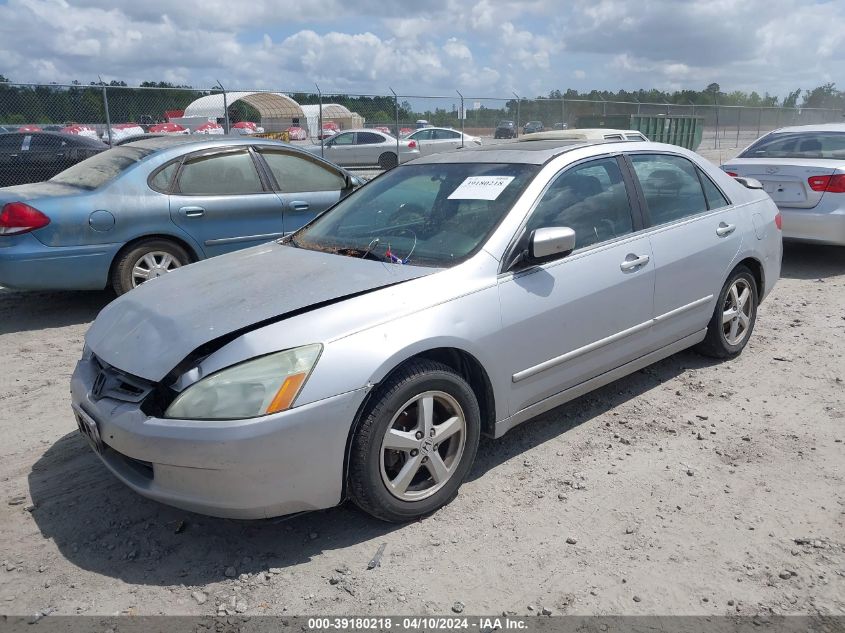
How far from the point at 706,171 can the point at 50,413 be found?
4.49m

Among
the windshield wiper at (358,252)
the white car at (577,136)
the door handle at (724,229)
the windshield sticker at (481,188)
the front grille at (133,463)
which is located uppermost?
the white car at (577,136)

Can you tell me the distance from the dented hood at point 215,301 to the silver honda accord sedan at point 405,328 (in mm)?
12

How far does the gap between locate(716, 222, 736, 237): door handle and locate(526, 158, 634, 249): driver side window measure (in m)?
0.89

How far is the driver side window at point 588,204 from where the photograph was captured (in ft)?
12.5

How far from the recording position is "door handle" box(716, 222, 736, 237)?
186 inches

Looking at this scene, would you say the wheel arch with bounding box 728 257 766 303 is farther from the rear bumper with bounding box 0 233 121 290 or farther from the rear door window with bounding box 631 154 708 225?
the rear bumper with bounding box 0 233 121 290

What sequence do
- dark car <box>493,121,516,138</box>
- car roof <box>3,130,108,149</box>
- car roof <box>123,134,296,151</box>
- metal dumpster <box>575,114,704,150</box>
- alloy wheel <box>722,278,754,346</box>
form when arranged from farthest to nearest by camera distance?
dark car <box>493,121,516,138</box> < metal dumpster <box>575,114,704,150</box> < car roof <box>3,130,108,149</box> < car roof <box>123,134,296,151</box> < alloy wheel <box>722,278,754,346</box>

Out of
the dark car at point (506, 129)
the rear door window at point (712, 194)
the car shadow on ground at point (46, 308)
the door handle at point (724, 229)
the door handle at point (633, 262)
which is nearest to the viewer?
the door handle at point (633, 262)

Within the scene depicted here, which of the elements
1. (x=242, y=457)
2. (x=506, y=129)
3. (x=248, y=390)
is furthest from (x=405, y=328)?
(x=506, y=129)

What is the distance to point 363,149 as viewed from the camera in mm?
23312

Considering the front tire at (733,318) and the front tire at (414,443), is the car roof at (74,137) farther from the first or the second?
the front tire at (414,443)

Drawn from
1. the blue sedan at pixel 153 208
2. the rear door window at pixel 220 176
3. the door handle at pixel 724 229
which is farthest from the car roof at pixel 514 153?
the rear door window at pixel 220 176

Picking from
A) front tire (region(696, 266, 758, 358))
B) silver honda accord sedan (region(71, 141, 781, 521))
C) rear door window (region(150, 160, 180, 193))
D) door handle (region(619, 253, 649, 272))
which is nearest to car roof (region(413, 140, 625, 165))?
silver honda accord sedan (region(71, 141, 781, 521))

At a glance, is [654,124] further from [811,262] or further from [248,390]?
[248,390]
